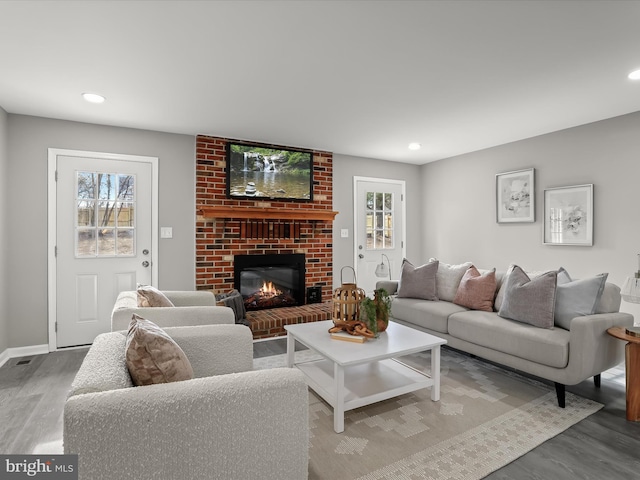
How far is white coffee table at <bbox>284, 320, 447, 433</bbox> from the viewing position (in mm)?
2064

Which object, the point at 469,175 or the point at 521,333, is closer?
the point at 521,333

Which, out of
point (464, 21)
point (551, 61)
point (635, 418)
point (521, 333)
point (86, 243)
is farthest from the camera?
point (86, 243)

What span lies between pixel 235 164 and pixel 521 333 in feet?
11.1

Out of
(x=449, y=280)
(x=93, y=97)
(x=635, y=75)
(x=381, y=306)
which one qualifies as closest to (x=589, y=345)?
(x=381, y=306)

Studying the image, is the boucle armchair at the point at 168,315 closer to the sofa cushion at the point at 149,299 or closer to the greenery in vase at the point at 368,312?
the sofa cushion at the point at 149,299

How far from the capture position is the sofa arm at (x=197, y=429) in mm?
987

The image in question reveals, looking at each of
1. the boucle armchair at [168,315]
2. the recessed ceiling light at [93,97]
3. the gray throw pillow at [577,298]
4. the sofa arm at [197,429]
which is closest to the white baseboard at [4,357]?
the boucle armchair at [168,315]

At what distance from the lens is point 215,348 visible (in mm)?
1801

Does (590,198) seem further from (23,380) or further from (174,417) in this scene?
(23,380)

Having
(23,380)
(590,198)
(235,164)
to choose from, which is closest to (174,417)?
(23,380)

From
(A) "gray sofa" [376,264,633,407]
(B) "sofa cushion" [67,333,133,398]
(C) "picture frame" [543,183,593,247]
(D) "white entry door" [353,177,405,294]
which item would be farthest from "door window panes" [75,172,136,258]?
(C) "picture frame" [543,183,593,247]

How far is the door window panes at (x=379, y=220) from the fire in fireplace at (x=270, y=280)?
120 cm

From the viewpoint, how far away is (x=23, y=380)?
277 centimetres

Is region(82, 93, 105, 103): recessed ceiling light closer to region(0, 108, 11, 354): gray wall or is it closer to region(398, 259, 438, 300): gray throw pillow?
region(0, 108, 11, 354): gray wall
